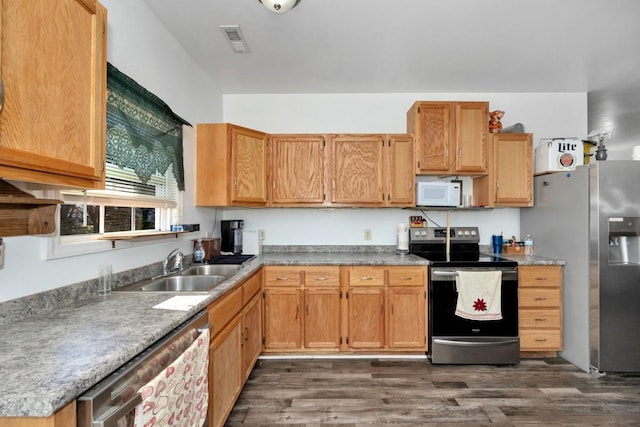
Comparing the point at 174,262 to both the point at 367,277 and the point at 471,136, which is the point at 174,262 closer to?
the point at 367,277

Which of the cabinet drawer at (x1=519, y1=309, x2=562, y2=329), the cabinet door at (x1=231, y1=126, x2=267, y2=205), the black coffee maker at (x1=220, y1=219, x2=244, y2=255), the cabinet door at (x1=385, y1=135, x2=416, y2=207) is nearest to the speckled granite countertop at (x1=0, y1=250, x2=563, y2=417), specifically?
the cabinet door at (x1=231, y1=126, x2=267, y2=205)

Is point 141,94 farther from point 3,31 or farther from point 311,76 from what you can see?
point 311,76

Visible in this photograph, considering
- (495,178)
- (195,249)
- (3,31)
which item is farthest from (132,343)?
(495,178)

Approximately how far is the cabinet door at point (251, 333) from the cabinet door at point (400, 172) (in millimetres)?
1625

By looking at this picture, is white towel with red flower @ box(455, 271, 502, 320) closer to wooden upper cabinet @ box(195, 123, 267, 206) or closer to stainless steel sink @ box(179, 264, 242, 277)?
stainless steel sink @ box(179, 264, 242, 277)

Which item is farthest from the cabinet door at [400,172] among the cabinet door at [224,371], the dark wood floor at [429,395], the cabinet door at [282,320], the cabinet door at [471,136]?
the cabinet door at [224,371]

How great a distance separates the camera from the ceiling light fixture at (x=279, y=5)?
6.46 feet

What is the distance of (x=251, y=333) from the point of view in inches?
100

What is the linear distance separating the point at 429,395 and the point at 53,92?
2743 mm

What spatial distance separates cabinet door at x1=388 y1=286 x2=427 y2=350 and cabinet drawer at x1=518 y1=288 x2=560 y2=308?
904 millimetres

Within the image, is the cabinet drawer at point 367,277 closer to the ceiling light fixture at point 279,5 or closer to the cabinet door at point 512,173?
the cabinet door at point 512,173

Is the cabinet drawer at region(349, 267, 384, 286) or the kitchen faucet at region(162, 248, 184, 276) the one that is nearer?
the kitchen faucet at region(162, 248, 184, 276)

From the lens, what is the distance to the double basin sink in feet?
6.40

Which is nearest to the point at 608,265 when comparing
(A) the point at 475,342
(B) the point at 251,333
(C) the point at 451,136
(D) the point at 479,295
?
(D) the point at 479,295
